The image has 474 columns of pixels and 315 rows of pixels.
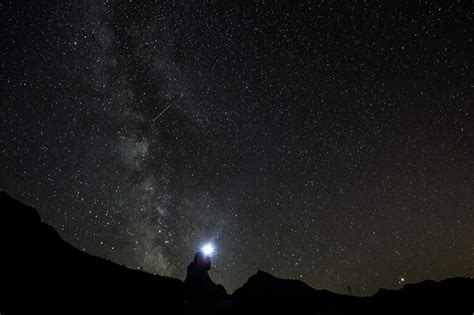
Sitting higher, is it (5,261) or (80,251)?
(80,251)

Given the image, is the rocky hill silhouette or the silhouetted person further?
the silhouetted person

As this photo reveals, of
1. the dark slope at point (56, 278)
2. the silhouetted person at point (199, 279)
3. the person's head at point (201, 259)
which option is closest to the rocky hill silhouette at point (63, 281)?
the dark slope at point (56, 278)

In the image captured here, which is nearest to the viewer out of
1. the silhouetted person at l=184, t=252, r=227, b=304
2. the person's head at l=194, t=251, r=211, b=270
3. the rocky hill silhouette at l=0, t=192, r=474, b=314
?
the rocky hill silhouette at l=0, t=192, r=474, b=314

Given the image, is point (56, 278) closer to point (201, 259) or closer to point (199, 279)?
point (199, 279)

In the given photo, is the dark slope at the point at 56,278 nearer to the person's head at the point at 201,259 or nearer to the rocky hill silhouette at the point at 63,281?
the rocky hill silhouette at the point at 63,281

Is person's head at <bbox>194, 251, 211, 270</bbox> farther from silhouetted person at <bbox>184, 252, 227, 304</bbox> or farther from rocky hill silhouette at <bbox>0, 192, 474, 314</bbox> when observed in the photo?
rocky hill silhouette at <bbox>0, 192, 474, 314</bbox>

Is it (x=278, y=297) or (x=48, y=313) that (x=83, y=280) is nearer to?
(x=48, y=313)

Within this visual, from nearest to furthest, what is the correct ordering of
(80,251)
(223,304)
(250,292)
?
(80,251) < (223,304) < (250,292)

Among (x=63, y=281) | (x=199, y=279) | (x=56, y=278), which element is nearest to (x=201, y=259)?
(x=199, y=279)

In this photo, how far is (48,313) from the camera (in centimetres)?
1588

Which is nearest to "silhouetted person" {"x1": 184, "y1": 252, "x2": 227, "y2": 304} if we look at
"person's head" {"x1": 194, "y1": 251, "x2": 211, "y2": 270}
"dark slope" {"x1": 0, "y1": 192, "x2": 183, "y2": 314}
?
"person's head" {"x1": 194, "y1": 251, "x2": 211, "y2": 270}

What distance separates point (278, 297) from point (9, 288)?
22365mm

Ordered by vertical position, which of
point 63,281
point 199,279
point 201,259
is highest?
point 201,259

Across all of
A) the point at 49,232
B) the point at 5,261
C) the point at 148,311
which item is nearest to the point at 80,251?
the point at 49,232
